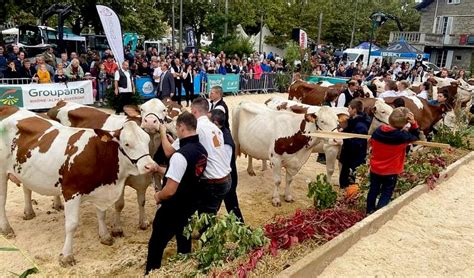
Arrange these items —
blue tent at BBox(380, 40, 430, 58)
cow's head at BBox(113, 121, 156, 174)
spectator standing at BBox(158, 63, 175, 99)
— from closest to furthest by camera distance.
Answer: cow's head at BBox(113, 121, 156, 174) < spectator standing at BBox(158, 63, 175, 99) < blue tent at BBox(380, 40, 430, 58)

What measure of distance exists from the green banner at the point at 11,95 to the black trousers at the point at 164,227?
8.57 metres

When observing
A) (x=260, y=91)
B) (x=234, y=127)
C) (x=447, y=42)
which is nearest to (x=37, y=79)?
(x=234, y=127)

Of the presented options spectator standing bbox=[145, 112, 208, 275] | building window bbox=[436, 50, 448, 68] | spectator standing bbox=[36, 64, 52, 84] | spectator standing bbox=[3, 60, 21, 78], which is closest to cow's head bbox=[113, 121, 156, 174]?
spectator standing bbox=[145, 112, 208, 275]

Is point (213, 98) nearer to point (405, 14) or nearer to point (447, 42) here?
point (447, 42)

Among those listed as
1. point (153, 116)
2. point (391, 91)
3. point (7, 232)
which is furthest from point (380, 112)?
point (7, 232)

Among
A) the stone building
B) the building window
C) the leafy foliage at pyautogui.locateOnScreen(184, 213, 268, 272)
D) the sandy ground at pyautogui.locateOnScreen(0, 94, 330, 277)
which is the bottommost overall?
the sandy ground at pyautogui.locateOnScreen(0, 94, 330, 277)

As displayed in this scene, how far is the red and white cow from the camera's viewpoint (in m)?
6.66

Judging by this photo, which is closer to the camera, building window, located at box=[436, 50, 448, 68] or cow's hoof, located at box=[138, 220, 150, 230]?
cow's hoof, located at box=[138, 220, 150, 230]

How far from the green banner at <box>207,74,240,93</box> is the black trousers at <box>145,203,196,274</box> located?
12.8 meters

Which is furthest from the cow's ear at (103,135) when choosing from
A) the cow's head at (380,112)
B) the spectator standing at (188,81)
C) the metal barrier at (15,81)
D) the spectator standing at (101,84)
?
the spectator standing at (188,81)

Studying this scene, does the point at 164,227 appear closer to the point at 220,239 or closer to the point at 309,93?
the point at 220,239

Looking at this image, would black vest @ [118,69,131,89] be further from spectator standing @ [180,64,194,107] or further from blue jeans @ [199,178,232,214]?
blue jeans @ [199,178,232,214]

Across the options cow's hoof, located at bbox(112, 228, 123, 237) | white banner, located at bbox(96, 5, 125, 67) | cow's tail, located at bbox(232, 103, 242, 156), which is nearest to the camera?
cow's hoof, located at bbox(112, 228, 123, 237)

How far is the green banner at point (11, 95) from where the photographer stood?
1084cm
